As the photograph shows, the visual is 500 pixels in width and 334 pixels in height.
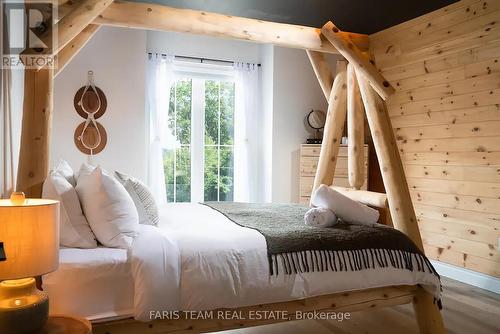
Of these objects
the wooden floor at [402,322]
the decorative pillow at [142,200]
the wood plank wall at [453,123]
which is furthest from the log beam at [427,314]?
the decorative pillow at [142,200]

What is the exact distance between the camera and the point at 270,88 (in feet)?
16.5

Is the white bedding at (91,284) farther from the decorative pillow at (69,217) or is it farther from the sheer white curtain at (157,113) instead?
the sheer white curtain at (157,113)

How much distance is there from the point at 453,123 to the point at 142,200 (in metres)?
2.95

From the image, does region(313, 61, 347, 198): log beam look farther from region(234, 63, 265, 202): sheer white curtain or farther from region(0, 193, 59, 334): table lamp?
region(0, 193, 59, 334): table lamp

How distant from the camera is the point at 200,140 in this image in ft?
16.3

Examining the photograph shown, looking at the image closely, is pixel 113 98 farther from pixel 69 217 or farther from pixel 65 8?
pixel 69 217

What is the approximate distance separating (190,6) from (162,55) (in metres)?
0.90

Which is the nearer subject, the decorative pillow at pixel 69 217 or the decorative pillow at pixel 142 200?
the decorative pillow at pixel 69 217

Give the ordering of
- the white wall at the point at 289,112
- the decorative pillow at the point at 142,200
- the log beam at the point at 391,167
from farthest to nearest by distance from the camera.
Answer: the white wall at the point at 289,112 → the log beam at the point at 391,167 → the decorative pillow at the point at 142,200

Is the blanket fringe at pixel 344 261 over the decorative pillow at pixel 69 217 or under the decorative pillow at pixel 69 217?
under

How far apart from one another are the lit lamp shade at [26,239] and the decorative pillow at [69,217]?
1.79ft

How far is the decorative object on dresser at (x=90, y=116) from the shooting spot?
13.9 ft

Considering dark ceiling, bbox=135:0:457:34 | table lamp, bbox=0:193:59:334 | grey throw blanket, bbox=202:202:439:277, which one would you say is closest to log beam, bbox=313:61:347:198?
dark ceiling, bbox=135:0:457:34

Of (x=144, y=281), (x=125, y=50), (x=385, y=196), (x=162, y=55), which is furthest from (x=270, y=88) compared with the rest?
(x=144, y=281)
